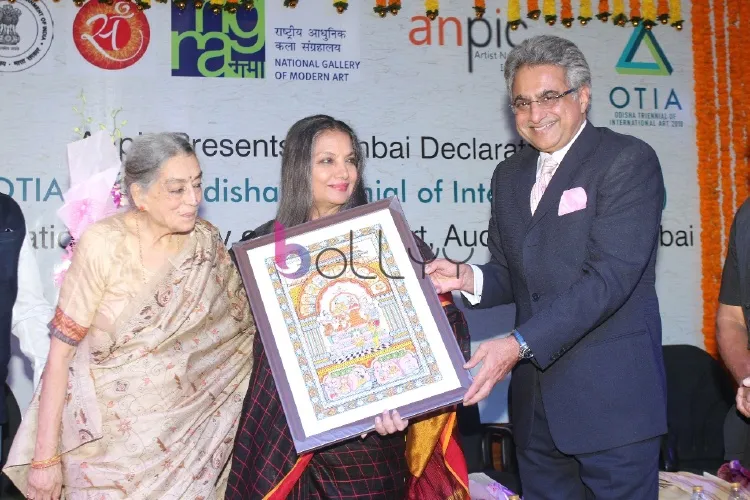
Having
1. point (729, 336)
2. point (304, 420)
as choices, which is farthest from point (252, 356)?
point (729, 336)

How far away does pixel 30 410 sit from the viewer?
2656 mm

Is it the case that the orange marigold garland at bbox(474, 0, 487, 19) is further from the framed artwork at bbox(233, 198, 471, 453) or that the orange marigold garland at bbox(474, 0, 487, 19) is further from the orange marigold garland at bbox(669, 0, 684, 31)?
the framed artwork at bbox(233, 198, 471, 453)

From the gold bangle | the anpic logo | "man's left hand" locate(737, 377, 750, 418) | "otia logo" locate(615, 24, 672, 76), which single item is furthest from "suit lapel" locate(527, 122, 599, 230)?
"otia logo" locate(615, 24, 672, 76)

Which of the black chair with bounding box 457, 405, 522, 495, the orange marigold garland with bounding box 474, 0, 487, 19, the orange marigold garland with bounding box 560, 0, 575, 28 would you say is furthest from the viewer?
the orange marigold garland with bounding box 560, 0, 575, 28

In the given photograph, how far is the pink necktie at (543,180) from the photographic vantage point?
254 cm

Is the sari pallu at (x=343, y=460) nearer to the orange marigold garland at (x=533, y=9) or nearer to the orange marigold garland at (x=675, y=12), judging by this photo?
the orange marigold garland at (x=533, y=9)

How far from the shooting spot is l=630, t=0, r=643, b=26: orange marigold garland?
5430 millimetres

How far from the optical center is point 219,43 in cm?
496

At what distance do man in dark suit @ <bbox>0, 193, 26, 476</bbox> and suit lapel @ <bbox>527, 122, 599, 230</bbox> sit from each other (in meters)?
2.22

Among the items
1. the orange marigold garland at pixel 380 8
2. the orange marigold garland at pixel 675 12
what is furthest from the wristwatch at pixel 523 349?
the orange marigold garland at pixel 675 12

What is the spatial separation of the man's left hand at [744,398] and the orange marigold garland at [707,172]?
3.05m

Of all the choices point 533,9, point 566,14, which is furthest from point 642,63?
point 533,9

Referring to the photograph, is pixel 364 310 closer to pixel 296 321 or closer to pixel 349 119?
pixel 296 321

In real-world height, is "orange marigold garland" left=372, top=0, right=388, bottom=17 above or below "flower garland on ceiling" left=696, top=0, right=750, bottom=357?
above
